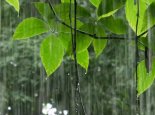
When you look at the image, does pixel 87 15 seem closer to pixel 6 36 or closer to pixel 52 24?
pixel 52 24

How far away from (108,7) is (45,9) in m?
0.07

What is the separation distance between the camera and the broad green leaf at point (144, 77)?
0.49m

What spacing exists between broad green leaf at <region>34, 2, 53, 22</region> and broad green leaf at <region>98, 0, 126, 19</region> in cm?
6

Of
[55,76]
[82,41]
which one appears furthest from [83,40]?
[55,76]

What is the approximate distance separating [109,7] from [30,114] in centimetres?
561

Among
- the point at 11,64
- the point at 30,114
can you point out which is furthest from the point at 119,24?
the point at 30,114

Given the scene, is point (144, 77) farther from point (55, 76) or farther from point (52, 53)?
point (55, 76)

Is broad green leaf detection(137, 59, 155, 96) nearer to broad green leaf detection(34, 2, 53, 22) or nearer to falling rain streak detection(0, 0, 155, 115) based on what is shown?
broad green leaf detection(34, 2, 53, 22)

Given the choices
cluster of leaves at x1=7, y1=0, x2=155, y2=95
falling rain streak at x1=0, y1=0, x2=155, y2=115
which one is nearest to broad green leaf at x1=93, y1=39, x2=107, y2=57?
cluster of leaves at x1=7, y1=0, x2=155, y2=95

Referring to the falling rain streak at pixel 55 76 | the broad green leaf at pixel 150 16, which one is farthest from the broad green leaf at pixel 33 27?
the falling rain streak at pixel 55 76

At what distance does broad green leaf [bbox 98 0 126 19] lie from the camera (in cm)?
47

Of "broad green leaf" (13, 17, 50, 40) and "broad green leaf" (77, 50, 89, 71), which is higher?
"broad green leaf" (13, 17, 50, 40)

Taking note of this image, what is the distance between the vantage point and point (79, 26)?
1.62ft

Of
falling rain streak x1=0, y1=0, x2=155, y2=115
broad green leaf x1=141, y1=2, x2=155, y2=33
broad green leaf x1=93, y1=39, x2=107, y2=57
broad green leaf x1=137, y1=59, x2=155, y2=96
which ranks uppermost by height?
broad green leaf x1=141, y1=2, x2=155, y2=33
